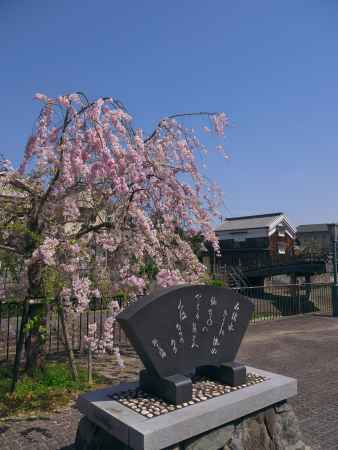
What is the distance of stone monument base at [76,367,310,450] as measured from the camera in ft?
12.5

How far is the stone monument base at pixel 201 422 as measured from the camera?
12.5 feet

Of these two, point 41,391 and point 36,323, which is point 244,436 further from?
point 36,323

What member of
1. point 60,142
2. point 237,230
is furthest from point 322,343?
point 237,230

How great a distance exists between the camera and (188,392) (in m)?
4.45

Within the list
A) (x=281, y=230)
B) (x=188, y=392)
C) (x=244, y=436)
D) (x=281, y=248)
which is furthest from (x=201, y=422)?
(x=281, y=230)

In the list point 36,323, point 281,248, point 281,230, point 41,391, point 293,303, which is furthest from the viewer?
point 281,230

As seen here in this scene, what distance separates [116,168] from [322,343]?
903 cm

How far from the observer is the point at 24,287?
273 inches

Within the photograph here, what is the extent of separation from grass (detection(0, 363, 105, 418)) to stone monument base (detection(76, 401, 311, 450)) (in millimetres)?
1962

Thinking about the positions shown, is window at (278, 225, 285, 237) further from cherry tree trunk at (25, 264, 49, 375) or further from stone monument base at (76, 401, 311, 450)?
stone monument base at (76, 401, 311, 450)

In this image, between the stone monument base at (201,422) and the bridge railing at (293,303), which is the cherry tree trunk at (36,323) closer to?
the stone monument base at (201,422)

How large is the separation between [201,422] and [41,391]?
13.2ft

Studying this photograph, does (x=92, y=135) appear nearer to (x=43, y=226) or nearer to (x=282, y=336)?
(x=43, y=226)

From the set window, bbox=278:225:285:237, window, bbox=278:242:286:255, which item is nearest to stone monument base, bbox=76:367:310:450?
window, bbox=278:242:286:255
